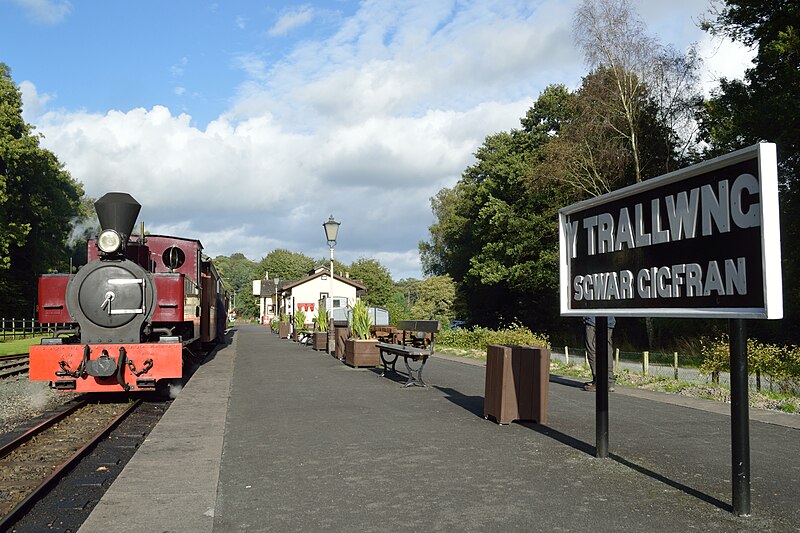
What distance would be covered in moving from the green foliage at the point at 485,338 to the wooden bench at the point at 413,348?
5.86 feet

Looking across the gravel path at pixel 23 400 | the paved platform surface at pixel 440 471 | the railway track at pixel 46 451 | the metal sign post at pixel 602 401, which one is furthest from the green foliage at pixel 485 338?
the metal sign post at pixel 602 401

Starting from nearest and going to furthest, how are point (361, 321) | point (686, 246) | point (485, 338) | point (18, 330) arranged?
point (686, 246)
point (361, 321)
point (485, 338)
point (18, 330)

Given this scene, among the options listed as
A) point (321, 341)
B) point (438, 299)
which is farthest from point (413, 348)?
point (438, 299)

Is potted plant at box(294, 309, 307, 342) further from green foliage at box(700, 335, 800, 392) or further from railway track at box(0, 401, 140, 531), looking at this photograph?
railway track at box(0, 401, 140, 531)

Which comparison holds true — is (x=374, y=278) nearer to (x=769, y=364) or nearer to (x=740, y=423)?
(x=769, y=364)

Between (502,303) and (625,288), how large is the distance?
3869 cm

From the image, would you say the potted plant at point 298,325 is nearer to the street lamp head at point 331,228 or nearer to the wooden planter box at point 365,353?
the street lamp head at point 331,228

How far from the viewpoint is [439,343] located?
2883cm

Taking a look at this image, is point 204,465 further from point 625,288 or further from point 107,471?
point 625,288

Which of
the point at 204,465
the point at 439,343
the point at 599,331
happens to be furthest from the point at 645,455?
the point at 439,343

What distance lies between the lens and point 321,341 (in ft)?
82.4

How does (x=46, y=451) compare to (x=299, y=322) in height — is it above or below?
below

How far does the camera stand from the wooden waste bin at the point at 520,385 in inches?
326

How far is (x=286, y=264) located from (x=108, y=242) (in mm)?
117777
